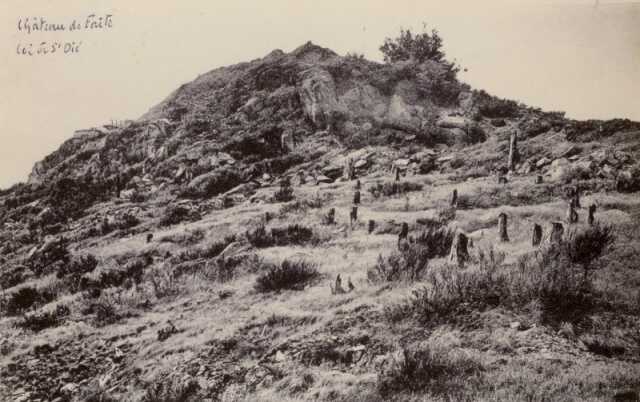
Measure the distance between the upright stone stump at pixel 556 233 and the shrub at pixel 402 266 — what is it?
64.8 inches

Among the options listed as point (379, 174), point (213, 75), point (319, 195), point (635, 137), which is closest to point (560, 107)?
point (635, 137)

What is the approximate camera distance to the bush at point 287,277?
25.3 ft

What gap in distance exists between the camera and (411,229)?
8320 millimetres

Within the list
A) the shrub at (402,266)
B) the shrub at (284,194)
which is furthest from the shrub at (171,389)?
the shrub at (284,194)

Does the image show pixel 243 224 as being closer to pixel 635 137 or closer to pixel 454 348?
pixel 454 348

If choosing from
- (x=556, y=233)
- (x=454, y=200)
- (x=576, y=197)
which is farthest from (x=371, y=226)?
(x=576, y=197)

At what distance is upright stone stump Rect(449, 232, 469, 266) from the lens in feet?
23.6

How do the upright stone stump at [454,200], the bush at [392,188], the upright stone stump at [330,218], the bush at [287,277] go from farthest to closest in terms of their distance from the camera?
1. the bush at [392,188]
2. the upright stone stump at [454,200]
3. the upright stone stump at [330,218]
4. the bush at [287,277]

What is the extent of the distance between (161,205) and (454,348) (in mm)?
7342

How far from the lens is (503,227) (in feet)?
25.0

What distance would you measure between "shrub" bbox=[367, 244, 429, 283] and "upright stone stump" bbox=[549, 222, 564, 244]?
165 centimetres

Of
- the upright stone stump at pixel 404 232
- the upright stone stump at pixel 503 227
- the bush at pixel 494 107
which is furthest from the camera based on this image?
the bush at pixel 494 107

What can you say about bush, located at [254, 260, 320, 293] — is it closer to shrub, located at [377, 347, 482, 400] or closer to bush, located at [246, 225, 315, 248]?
bush, located at [246, 225, 315, 248]

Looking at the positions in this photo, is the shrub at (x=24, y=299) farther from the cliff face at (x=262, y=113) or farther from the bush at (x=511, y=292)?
the bush at (x=511, y=292)
